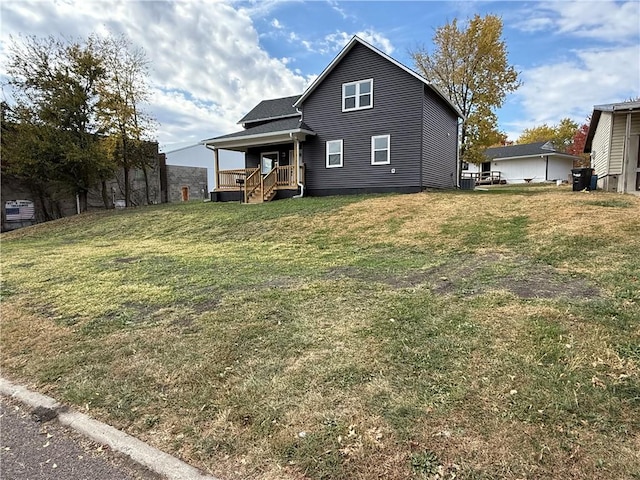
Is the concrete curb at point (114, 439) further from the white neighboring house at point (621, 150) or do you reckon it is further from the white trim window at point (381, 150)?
the white neighboring house at point (621, 150)

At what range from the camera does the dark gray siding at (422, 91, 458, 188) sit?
15.6 metres

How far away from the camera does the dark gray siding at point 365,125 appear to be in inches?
601

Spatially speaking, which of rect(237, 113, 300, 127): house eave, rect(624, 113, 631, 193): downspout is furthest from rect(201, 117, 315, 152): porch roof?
rect(624, 113, 631, 193): downspout

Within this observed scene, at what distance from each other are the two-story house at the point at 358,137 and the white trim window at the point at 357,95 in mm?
40

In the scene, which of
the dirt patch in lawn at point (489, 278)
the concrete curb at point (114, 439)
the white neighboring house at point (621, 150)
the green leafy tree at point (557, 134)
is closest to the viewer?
the concrete curb at point (114, 439)

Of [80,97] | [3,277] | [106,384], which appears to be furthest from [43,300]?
[80,97]

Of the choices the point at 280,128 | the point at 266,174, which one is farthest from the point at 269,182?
the point at 280,128

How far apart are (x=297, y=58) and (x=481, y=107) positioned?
11.3 metres

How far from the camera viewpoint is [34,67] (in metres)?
17.1

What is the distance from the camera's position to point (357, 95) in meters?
16.3

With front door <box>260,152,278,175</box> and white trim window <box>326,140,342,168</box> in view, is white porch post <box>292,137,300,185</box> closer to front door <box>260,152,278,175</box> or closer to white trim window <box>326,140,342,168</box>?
white trim window <box>326,140,342,168</box>

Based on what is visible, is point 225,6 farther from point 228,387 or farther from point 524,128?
point 524,128

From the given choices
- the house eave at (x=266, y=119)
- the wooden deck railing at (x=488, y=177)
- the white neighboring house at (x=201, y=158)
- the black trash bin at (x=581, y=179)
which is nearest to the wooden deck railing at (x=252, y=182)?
the house eave at (x=266, y=119)

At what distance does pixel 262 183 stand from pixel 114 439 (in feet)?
47.6
